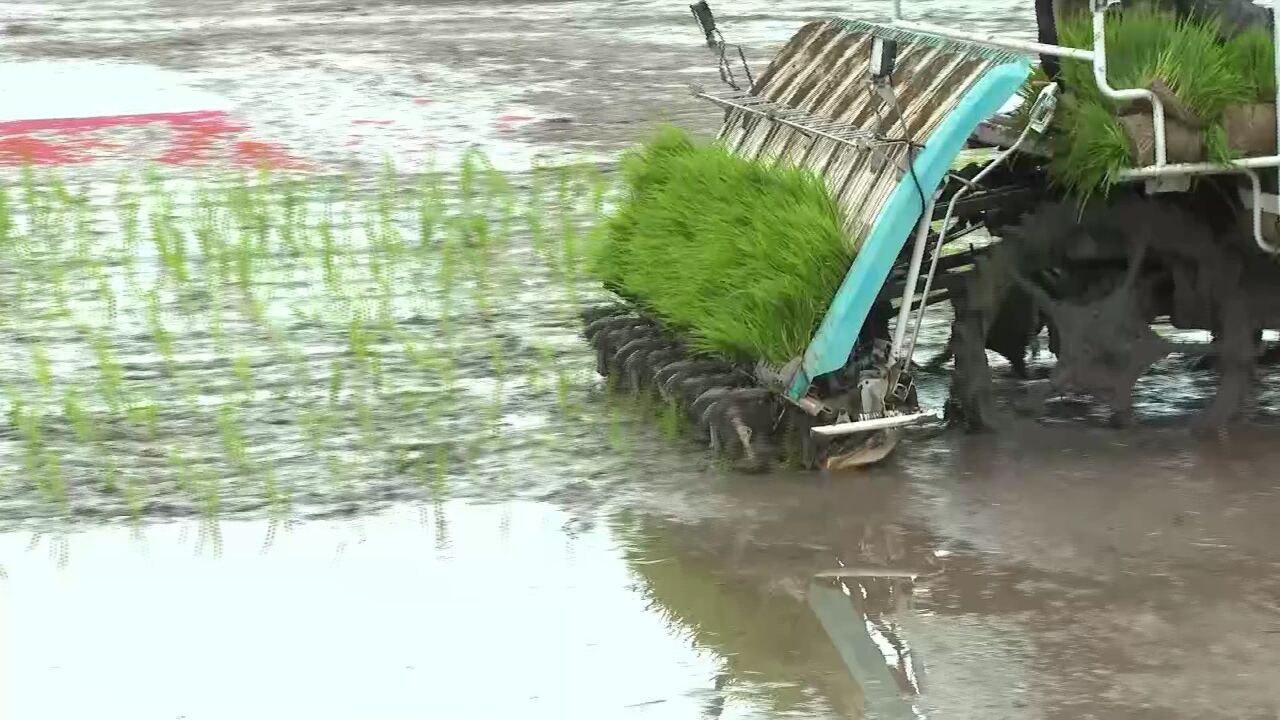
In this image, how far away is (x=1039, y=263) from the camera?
277 inches

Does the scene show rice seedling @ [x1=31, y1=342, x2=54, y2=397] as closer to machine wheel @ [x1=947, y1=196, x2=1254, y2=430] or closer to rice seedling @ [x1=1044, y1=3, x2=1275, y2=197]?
machine wheel @ [x1=947, y1=196, x2=1254, y2=430]

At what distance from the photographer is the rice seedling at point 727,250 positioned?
661 cm

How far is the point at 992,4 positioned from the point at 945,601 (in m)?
16.1

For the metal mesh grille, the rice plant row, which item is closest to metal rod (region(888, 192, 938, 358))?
the metal mesh grille

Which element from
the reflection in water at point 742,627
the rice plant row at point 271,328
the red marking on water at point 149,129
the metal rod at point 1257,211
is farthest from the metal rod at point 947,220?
the red marking on water at point 149,129

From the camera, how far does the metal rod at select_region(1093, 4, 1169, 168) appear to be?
628cm

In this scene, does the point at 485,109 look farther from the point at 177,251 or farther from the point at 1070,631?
the point at 1070,631

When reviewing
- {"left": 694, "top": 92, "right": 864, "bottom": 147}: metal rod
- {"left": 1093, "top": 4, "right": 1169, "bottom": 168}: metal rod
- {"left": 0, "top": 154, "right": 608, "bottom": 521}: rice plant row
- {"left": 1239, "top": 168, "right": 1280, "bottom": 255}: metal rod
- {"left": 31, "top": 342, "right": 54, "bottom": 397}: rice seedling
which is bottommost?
{"left": 31, "top": 342, "right": 54, "bottom": 397}: rice seedling

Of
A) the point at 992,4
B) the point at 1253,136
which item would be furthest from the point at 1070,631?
the point at 992,4

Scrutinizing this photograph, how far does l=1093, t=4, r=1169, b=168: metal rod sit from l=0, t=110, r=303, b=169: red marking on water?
25.2 ft

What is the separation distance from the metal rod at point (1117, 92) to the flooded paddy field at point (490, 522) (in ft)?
3.59

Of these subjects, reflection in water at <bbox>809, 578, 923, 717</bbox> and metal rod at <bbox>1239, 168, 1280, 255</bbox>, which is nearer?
reflection in water at <bbox>809, 578, 923, 717</bbox>

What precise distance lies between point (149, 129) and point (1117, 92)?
9.61 metres

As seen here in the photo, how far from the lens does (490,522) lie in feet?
21.2
